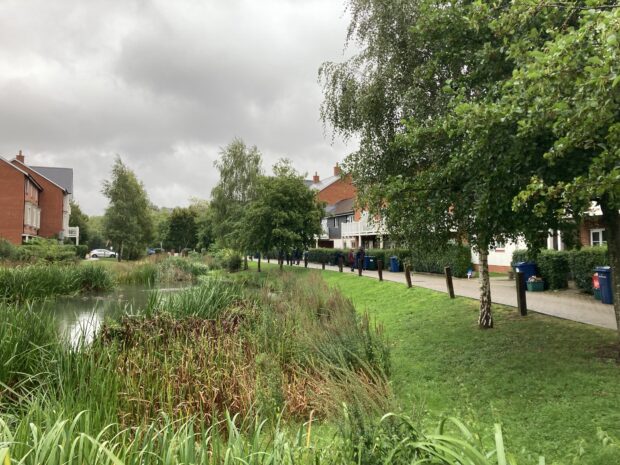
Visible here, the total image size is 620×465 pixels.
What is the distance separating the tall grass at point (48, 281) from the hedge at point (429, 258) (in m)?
13.7

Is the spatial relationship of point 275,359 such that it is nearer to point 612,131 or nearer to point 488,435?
point 488,435

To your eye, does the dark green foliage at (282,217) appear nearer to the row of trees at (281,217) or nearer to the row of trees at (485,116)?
the row of trees at (281,217)

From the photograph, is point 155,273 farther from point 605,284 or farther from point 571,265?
point 605,284

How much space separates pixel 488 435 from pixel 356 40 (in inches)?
360

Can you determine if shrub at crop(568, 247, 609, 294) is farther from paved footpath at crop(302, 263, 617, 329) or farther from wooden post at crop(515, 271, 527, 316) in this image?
wooden post at crop(515, 271, 527, 316)

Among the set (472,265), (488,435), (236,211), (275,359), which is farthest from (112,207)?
(488,435)

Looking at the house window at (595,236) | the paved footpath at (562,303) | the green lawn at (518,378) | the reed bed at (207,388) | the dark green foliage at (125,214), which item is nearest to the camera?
the reed bed at (207,388)

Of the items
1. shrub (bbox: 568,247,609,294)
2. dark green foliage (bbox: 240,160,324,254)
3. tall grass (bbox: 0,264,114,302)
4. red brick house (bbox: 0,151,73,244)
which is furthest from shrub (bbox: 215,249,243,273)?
shrub (bbox: 568,247,609,294)

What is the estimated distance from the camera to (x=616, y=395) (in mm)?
5598

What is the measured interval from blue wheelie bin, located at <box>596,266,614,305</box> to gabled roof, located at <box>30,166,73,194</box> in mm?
57873

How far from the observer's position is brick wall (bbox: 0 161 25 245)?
41.4 metres

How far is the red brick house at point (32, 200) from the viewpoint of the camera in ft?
136

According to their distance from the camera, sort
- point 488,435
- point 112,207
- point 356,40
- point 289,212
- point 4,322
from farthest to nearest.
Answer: point 112,207, point 289,212, point 356,40, point 4,322, point 488,435

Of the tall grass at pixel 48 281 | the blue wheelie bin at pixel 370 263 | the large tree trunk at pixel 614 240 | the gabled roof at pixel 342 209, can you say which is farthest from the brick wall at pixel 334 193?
the large tree trunk at pixel 614 240
